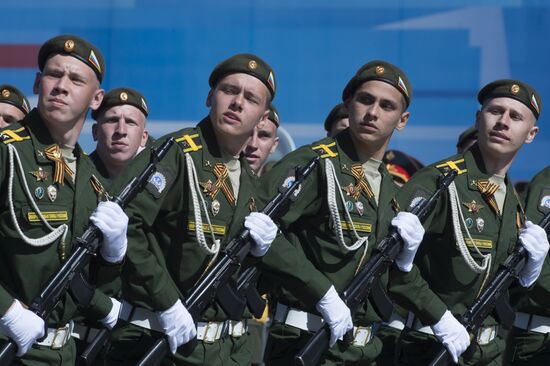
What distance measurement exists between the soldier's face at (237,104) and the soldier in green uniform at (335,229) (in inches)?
13.8

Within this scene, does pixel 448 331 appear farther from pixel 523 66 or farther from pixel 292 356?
pixel 523 66

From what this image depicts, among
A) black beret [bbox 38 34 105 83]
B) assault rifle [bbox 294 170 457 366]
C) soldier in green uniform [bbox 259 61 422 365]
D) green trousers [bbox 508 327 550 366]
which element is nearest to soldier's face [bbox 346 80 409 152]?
soldier in green uniform [bbox 259 61 422 365]

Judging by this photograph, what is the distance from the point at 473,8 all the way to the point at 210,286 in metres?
6.99

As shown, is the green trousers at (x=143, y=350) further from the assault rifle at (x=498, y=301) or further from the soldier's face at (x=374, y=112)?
the soldier's face at (x=374, y=112)

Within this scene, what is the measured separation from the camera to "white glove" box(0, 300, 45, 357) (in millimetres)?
5570

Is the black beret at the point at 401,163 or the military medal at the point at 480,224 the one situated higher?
the black beret at the point at 401,163

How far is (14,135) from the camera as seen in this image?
5.96 m

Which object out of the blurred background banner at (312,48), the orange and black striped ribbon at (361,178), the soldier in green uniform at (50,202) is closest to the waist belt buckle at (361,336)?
the orange and black striped ribbon at (361,178)

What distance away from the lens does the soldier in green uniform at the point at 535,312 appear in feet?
25.9

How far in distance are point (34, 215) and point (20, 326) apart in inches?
22.7

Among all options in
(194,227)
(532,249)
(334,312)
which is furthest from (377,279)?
(194,227)

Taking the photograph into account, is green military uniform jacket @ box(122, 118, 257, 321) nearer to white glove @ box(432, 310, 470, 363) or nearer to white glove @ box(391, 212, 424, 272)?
white glove @ box(391, 212, 424, 272)

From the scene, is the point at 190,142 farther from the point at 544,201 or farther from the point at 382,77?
the point at 544,201

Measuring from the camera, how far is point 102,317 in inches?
263
